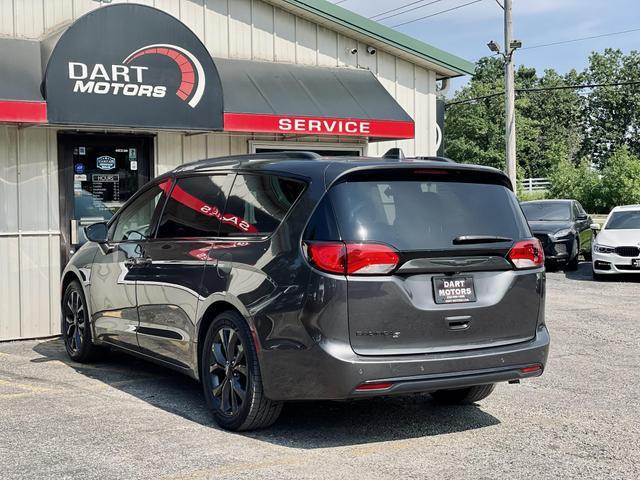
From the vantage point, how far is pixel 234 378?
592cm

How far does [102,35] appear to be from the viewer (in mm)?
9633

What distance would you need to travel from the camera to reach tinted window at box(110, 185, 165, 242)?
7.27 meters

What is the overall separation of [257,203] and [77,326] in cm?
329

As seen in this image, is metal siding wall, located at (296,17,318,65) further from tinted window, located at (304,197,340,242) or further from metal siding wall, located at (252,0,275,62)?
tinted window, located at (304,197,340,242)

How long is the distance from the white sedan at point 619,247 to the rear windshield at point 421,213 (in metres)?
11.6

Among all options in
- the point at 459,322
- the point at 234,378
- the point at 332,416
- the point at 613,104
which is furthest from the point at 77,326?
the point at 613,104

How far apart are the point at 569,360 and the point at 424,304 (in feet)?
12.5

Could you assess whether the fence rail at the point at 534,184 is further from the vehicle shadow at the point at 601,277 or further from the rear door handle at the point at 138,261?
the rear door handle at the point at 138,261

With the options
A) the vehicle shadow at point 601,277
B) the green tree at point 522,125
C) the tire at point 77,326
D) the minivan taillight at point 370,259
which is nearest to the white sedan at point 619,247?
the vehicle shadow at point 601,277

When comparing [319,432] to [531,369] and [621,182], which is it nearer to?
[531,369]

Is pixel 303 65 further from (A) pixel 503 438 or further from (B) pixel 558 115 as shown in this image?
(B) pixel 558 115

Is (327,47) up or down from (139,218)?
up

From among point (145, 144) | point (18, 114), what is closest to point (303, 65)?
point (145, 144)

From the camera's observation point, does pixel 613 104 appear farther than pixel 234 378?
Yes
